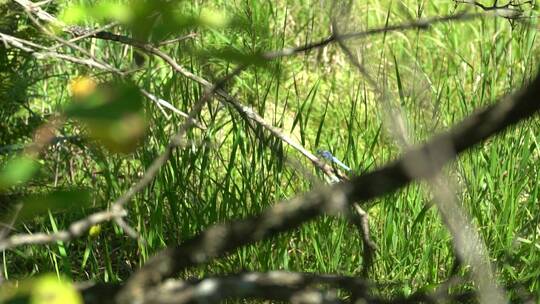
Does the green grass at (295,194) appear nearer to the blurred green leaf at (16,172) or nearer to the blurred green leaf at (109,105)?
the blurred green leaf at (16,172)

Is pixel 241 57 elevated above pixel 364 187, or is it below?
above

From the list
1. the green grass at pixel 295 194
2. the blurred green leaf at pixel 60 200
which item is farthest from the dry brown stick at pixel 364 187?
the green grass at pixel 295 194

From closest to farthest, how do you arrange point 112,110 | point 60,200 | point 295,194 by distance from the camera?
point 112,110
point 60,200
point 295,194

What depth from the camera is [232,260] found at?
99.2 inches

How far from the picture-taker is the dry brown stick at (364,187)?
887mm

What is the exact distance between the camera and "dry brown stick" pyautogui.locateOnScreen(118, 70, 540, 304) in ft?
2.91

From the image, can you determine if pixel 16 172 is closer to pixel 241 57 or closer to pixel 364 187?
pixel 241 57

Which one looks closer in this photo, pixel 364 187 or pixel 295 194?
pixel 364 187

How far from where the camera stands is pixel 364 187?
92cm

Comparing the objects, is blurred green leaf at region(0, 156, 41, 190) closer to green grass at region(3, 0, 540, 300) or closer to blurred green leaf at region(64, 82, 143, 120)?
blurred green leaf at region(64, 82, 143, 120)

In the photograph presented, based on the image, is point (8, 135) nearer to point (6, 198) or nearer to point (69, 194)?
point (6, 198)

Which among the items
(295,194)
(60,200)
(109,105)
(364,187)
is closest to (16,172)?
(60,200)

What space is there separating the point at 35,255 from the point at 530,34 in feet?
6.05

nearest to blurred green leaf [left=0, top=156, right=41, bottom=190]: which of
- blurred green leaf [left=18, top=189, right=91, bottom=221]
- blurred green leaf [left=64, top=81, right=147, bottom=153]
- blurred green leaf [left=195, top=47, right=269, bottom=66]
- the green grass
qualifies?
blurred green leaf [left=18, top=189, right=91, bottom=221]
